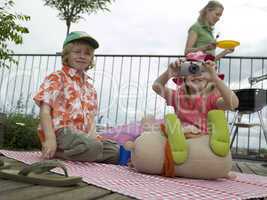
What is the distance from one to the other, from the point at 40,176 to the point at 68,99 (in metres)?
1.03

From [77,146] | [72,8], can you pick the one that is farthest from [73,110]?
[72,8]

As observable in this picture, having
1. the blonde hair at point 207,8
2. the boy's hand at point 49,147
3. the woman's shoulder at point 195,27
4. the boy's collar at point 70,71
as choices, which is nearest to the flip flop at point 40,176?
the boy's hand at point 49,147

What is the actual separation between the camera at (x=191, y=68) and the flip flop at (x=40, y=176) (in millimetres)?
928

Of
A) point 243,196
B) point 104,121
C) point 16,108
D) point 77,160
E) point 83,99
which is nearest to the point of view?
point 243,196

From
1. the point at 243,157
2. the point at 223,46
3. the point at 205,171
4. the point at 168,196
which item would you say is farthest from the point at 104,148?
the point at 243,157

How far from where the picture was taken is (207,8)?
2.84 metres

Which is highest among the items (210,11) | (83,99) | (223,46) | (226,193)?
(210,11)

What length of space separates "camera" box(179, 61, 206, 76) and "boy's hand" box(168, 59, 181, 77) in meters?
0.02

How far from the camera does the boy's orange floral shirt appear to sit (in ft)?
7.34

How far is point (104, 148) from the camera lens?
238 centimetres

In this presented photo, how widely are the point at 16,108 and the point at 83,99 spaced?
2932mm

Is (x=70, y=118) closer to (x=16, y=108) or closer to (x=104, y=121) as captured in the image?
(x=104, y=121)

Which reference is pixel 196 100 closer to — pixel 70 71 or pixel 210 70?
pixel 210 70

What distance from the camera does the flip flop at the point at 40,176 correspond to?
1274mm
